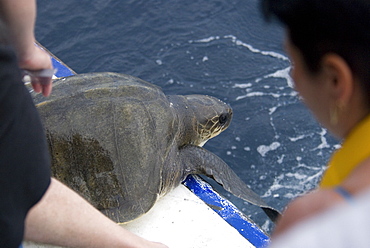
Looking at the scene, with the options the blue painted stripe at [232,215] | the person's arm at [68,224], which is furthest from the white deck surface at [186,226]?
the person's arm at [68,224]

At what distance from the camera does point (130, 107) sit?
103 inches

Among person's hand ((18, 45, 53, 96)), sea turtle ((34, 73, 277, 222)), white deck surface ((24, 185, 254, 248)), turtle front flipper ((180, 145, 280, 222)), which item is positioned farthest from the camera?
turtle front flipper ((180, 145, 280, 222))

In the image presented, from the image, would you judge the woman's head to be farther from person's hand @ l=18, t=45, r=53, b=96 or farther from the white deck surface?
the white deck surface

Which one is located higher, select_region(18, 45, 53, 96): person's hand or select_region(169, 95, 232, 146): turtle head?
select_region(18, 45, 53, 96): person's hand

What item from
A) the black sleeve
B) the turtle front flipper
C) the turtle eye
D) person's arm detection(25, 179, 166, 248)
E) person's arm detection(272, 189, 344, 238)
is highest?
person's arm detection(272, 189, 344, 238)

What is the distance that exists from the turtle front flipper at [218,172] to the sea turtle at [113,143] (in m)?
0.02

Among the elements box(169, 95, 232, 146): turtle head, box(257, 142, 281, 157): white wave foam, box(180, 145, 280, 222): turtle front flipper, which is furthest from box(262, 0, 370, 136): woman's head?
box(257, 142, 281, 157): white wave foam

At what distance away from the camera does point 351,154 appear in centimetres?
82

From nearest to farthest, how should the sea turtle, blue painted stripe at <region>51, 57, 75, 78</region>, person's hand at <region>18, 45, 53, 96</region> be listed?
person's hand at <region>18, 45, 53, 96</region> → the sea turtle → blue painted stripe at <region>51, 57, 75, 78</region>

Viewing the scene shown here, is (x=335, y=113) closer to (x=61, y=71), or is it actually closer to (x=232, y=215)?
(x=232, y=215)

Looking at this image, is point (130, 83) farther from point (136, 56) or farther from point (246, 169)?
point (136, 56)

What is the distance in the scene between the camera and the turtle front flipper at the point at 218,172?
2.85 m

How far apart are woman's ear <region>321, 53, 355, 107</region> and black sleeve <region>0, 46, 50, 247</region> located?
0.81 metres

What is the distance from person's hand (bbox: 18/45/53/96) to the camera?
1.61 m
